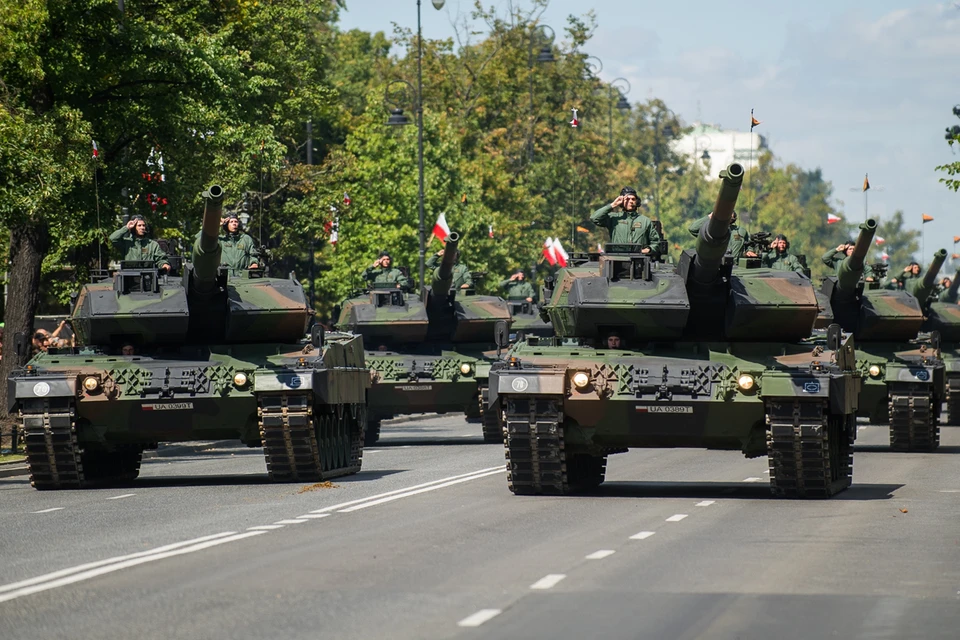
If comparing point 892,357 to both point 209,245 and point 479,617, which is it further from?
point 479,617

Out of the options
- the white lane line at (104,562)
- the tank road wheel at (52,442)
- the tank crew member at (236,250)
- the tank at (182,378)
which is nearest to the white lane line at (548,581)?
the white lane line at (104,562)

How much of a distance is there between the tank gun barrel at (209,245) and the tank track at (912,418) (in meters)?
11.8

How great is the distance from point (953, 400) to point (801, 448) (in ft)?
66.7

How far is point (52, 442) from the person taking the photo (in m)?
20.5

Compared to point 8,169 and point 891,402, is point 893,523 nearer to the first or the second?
point 891,402

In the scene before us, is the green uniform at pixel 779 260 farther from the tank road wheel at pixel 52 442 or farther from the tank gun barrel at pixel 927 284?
the tank road wheel at pixel 52 442

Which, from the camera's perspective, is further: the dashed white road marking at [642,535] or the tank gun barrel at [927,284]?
the tank gun barrel at [927,284]

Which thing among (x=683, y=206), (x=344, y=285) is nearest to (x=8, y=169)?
(x=344, y=285)

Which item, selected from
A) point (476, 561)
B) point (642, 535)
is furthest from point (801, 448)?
point (476, 561)

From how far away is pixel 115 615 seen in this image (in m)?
10.2

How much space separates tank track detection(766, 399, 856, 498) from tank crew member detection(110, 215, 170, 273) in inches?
331

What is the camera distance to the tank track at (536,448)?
18250 millimetres

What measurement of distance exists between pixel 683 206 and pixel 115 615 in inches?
4519

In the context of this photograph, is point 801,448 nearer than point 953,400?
Yes
